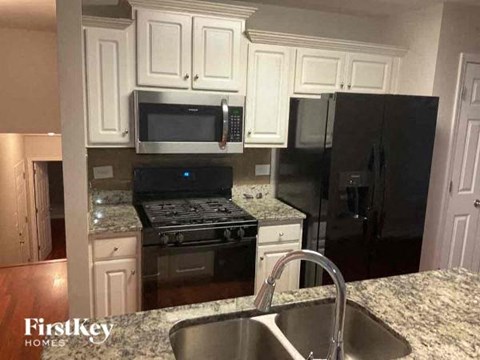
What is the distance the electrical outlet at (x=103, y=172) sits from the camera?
278cm

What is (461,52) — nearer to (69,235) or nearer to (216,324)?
(216,324)

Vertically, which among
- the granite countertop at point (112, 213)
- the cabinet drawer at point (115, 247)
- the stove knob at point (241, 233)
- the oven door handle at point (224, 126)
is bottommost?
the cabinet drawer at point (115, 247)

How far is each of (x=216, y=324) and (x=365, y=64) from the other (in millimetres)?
2459

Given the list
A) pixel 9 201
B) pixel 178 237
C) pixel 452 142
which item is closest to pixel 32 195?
pixel 9 201

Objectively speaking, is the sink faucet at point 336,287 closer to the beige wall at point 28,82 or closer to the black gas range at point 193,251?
the black gas range at point 193,251

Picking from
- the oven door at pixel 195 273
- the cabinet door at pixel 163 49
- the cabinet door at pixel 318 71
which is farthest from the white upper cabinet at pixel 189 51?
the oven door at pixel 195 273

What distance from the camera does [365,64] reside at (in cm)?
299

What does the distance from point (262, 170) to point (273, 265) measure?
865 mm

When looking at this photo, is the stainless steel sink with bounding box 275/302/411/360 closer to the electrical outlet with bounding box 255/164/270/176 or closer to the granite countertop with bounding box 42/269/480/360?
the granite countertop with bounding box 42/269/480/360

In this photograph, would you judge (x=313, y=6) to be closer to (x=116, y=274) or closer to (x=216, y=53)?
(x=216, y=53)

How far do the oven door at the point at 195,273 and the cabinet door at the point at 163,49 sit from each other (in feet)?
3.64

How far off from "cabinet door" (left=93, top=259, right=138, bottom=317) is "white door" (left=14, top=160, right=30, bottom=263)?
13.0 feet

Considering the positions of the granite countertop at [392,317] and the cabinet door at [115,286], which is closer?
the granite countertop at [392,317]

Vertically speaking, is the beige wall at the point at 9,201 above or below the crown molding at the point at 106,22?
below
